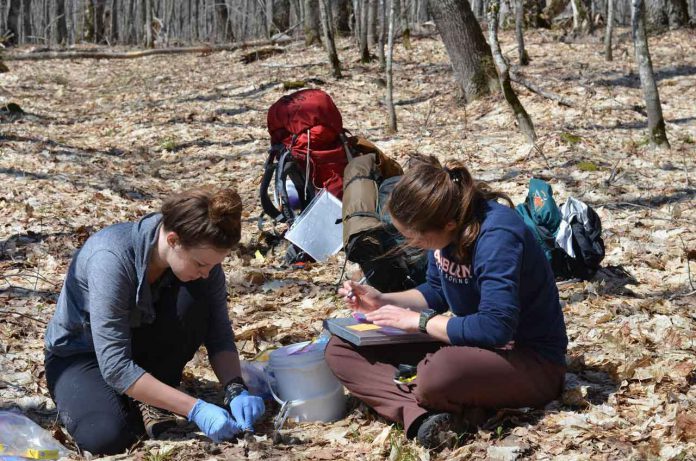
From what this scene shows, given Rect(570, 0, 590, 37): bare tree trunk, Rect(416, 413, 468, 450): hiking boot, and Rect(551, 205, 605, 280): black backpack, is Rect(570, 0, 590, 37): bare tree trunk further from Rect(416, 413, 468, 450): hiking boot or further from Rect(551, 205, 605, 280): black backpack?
Rect(416, 413, 468, 450): hiking boot

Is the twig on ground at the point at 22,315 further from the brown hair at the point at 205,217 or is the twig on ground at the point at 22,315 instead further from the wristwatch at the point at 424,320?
the wristwatch at the point at 424,320

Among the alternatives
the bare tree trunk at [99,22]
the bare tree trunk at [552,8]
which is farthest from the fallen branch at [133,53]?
the bare tree trunk at [552,8]

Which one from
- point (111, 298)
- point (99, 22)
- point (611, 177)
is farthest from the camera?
point (99, 22)

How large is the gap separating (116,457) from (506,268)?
176 cm

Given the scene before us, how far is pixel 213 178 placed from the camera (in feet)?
27.9

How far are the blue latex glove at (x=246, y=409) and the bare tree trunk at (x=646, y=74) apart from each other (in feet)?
17.8

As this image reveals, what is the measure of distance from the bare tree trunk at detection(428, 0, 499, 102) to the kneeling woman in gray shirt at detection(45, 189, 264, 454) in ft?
23.8

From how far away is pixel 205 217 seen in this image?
9.50 feet

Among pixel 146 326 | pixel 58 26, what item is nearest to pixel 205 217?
pixel 146 326

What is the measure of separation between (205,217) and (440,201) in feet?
2.94

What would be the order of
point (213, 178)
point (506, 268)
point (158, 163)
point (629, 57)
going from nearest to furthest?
point (506, 268), point (213, 178), point (158, 163), point (629, 57)

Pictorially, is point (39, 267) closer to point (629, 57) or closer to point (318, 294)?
point (318, 294)

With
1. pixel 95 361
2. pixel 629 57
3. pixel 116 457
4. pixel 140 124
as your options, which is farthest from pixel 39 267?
pixel 629 57

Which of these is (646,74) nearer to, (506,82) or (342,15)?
(506,82)
